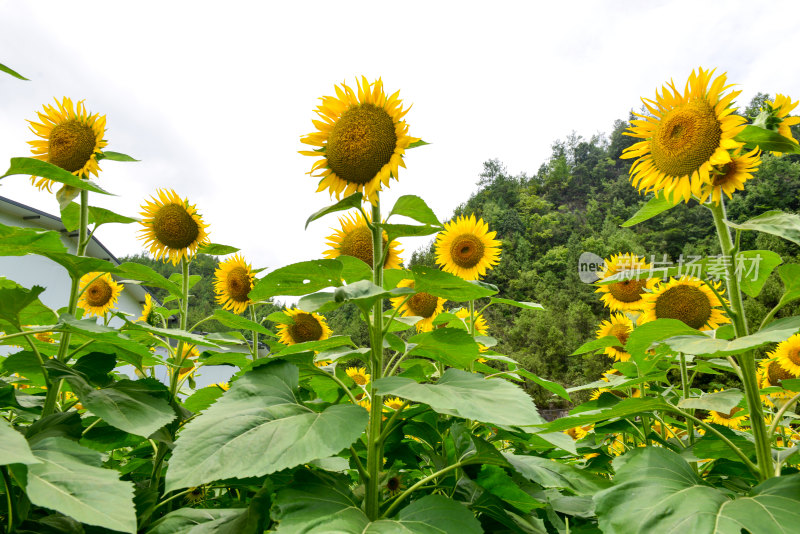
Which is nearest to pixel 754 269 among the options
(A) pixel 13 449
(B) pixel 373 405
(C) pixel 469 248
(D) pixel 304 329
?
(B) pixel 373 405

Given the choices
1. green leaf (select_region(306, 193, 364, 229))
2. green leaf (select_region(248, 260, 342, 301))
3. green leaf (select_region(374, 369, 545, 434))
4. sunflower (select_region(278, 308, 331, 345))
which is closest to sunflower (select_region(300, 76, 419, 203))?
green leaf (select_region(306, 193, 364, 229))

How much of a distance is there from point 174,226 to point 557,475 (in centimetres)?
238

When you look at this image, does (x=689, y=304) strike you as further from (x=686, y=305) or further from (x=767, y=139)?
(x=767, y=139)

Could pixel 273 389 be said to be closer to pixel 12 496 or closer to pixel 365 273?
pixel 365 273

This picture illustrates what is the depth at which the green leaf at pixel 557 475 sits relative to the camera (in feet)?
3.95

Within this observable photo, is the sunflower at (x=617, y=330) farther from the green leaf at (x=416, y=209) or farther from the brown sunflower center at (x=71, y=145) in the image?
the brown sunflower center at (x=71, y=145)

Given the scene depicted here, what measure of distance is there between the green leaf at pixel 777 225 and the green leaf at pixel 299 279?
128 cm

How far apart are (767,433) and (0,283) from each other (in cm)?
271

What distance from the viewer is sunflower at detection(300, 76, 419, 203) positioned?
1583 mm

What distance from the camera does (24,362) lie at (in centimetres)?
143

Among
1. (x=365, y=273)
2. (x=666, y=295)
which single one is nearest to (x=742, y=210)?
(x=666, y=295)

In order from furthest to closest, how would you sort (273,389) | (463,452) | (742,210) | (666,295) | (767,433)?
(742,210) < (666,295) < (463,452) < (767,433) < (273,389)

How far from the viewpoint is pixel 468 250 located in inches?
132

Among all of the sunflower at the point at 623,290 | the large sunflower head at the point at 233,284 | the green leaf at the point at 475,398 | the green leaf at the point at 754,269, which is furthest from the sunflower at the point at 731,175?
the large sunflower head at the point at 233,284
